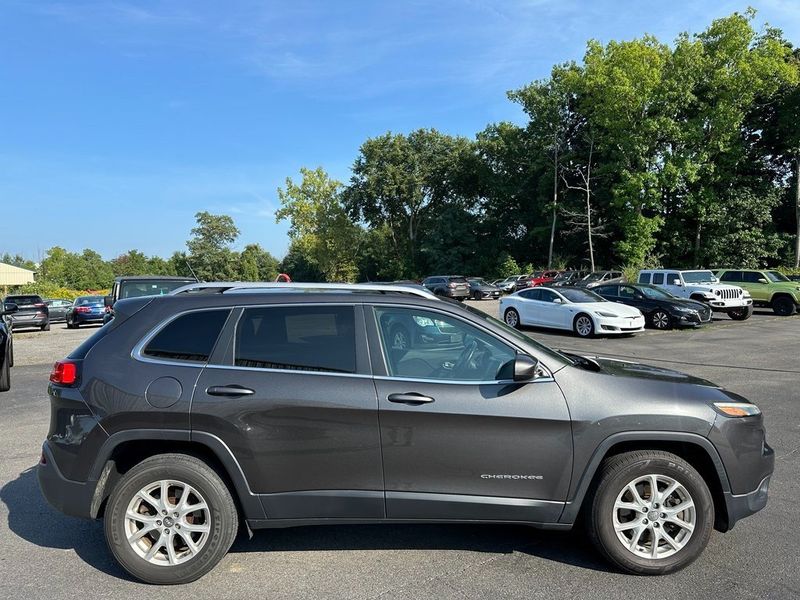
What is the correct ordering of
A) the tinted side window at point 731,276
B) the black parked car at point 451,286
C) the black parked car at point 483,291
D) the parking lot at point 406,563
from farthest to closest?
→ the black parked car at point 483,291 → the black parked car at point 451,286 → the tinted side window at point 731,276 → the parking lot at point 406,563

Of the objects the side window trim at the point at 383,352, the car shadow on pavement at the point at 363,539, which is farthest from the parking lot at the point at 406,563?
the side window trim at the point at 383,352

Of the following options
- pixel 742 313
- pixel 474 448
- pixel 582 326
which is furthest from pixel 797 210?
pixel 474 448

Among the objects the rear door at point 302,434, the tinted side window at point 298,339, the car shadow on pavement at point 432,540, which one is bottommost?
the car shadow on pavement at point 432,540

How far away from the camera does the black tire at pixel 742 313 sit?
800 inches

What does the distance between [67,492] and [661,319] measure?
1781 cm

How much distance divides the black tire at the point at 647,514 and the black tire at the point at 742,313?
65.8 feet

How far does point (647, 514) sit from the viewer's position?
131 inches

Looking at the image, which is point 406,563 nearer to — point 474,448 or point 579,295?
point 474,448

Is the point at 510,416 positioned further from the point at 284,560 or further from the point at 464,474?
the point at 284,560

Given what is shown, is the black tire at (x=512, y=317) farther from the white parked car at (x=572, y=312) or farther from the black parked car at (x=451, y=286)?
the black parked car at (x=451, y=286)

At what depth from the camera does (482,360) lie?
136 inches

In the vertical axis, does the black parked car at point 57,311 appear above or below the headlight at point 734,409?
below

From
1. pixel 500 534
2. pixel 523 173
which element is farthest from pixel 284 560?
pixel 523 173

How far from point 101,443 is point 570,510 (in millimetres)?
2789
